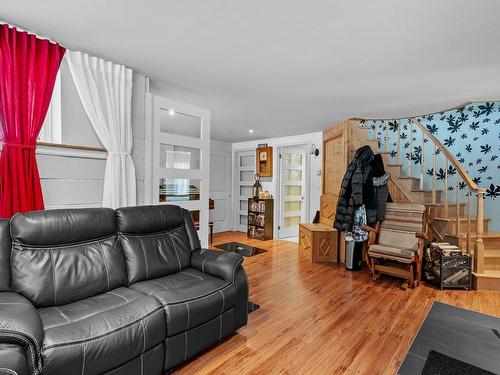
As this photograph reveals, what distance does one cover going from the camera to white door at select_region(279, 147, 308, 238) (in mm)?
5777

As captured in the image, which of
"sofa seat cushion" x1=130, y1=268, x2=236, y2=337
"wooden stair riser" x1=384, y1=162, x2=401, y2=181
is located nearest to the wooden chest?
"wooden stair riser" x1=384, y1=162, x2=401, y2=181

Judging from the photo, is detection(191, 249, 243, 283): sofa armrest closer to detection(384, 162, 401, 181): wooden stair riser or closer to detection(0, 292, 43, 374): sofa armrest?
detection(0, 292, 43, 374): sofa armrest

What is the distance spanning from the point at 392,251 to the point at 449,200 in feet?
5.94

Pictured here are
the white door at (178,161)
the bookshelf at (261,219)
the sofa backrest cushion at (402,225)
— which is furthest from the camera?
the bookshelf at (261,219)

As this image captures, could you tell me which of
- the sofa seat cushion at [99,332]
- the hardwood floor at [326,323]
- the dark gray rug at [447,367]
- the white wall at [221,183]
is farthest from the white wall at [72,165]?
the white wall at [221,183]

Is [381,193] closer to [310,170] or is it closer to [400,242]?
[400,242]

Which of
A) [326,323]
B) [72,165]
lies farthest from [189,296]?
[72,165]

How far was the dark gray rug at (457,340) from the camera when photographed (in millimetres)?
1796

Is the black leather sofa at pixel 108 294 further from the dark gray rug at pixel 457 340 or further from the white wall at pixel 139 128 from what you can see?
the dark gray rug at pixel 457 340

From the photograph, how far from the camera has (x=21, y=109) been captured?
198 cm

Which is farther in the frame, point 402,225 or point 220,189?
point 220,189

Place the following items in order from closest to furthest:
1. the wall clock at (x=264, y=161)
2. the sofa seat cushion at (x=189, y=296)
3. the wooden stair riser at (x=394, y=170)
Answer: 1. the sofa seat cushion at (x=189, y=296)
2. the wooden stair riser at (x=394, y=170)
3. the wall clock at (x=264, y=161)

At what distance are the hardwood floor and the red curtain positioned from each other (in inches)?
67.5

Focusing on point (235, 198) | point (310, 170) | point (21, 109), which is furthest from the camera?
point (235, 198)
